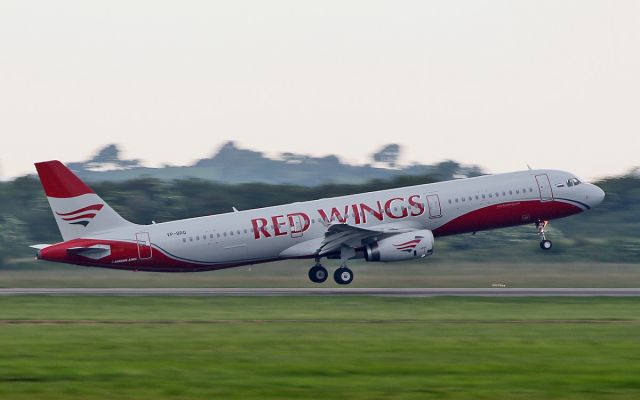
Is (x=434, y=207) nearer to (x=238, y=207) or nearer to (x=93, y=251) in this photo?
(x=93, y=251)

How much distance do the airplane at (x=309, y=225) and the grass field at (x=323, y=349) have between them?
25.6 feet

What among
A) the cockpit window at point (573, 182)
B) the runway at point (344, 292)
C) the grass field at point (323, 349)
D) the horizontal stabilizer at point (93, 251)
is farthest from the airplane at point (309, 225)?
the grass field at point (323, 349)

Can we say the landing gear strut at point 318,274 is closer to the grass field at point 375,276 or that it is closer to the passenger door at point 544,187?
the grass field at point 375,276

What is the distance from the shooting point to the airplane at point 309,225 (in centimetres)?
5453

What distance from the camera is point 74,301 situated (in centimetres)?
4834

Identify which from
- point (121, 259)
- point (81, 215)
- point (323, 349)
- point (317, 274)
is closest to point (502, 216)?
point (317, 274)

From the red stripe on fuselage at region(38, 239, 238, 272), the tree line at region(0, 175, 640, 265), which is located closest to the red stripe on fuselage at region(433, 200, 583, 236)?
the red stripe on fuselage at region(38, 239, 238, 272)

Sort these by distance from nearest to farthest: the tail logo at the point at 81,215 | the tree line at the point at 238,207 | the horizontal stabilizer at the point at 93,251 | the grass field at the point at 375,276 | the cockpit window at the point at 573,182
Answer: the horizontal stabilizer at the point at 93,251
the tail logo at the point at 81,215
the cockpit window at the point at 573,182
the grass field at the point at 375,276
the tree line at the point at 238,207

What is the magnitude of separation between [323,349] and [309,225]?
26951 millimetres

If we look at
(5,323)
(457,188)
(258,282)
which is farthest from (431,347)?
(258,282)

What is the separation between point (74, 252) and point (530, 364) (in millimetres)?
32338

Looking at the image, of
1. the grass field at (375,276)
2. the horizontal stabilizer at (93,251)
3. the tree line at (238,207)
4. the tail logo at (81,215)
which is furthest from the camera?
the tree line at (238,207)

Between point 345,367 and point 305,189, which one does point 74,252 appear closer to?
point 345,367

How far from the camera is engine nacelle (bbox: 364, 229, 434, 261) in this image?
54.4m
